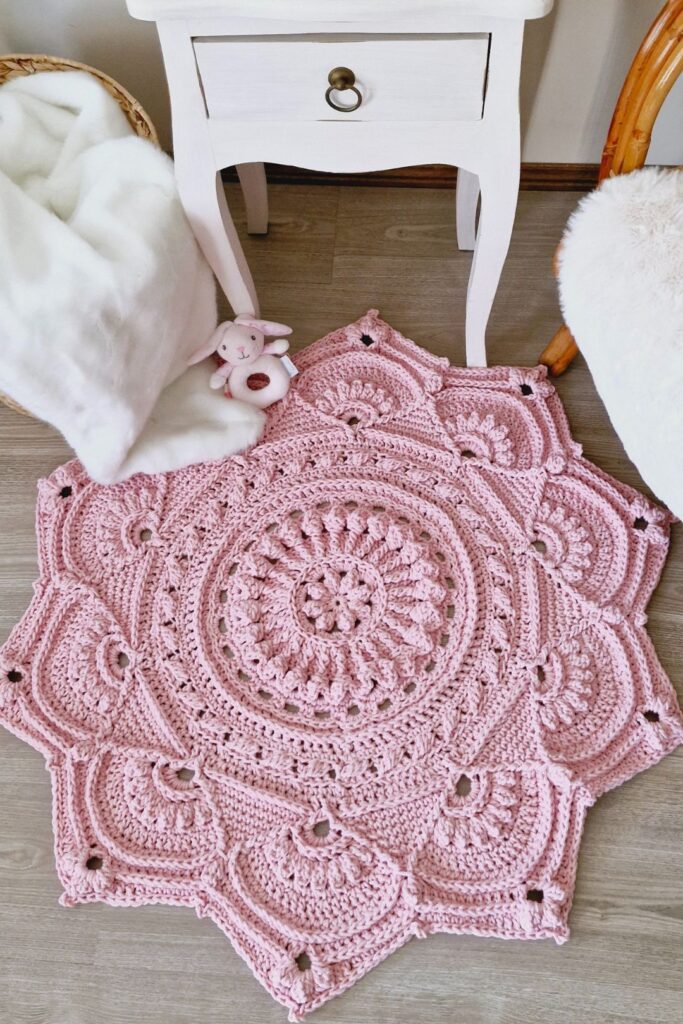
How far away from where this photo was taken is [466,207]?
139 centimetres

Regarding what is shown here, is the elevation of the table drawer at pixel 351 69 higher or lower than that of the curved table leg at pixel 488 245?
higher

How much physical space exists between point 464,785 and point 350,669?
0.22 meters

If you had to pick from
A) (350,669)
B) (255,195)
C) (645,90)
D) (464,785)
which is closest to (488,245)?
(645,90)

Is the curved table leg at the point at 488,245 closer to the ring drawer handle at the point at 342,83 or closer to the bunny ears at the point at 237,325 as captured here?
the ring drawer handle at the point at 342,83

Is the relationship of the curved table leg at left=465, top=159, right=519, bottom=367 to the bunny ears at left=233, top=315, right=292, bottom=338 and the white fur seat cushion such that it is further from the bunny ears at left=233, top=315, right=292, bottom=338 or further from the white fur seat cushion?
the bunny ears at left=233, top=315, right=292, bottom=338

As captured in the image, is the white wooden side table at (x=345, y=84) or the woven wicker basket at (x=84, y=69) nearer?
the white wooden side table at (x=345, y=84)

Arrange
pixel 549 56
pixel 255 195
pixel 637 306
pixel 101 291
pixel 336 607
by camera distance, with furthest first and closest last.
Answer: pixel 255 195
pixel 549 56
pixel 336 607
pixel 101 291
pixel 637 306

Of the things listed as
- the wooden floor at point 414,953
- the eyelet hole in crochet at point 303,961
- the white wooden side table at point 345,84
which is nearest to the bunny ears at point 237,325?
the white wooden side table at point 345,84

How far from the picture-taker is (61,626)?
3.93 ft

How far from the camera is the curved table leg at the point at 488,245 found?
41.4 inches

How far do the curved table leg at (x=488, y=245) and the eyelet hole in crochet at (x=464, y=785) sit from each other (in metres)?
0.66

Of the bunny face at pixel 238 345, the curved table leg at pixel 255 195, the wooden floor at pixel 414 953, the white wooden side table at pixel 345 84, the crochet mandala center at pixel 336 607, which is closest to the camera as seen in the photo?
the white wooden side table at pixel 345 84

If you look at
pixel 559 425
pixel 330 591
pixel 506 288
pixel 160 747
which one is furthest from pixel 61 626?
pixel 506 288

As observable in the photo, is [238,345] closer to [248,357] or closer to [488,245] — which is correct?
[248,357]
